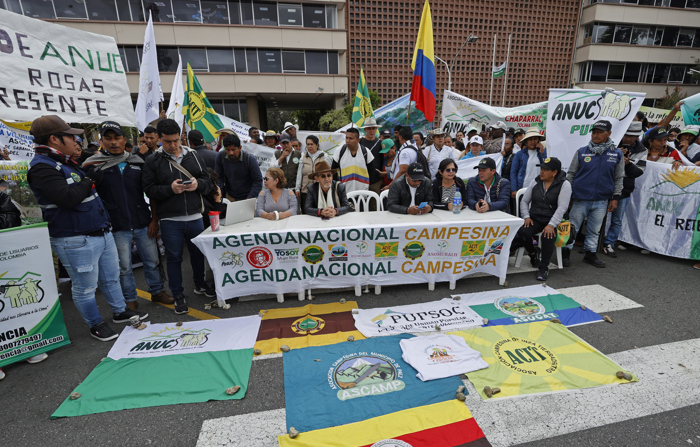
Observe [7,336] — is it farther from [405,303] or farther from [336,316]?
[405,303]

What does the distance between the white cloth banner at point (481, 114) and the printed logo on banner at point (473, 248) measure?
6823 millimetres

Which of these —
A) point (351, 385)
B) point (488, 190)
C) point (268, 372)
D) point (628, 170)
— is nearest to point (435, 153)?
point (488, 190)

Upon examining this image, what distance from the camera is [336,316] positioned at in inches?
145

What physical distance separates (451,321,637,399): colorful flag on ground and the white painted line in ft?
2.89

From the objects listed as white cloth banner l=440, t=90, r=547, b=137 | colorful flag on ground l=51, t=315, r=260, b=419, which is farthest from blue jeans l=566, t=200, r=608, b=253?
white cloth banner l=440, t=90, r=547, b=137

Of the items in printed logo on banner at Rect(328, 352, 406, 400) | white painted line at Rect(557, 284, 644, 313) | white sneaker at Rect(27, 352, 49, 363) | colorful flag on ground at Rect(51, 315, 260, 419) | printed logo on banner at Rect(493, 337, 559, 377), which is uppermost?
printed logo on banner at Rect(493, 337, 559, 377)

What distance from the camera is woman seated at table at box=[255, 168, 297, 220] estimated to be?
14.3 feet

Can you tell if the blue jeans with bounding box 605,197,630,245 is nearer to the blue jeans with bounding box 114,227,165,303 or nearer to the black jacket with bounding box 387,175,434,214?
the black jacket with bounding box 387,175,434,214

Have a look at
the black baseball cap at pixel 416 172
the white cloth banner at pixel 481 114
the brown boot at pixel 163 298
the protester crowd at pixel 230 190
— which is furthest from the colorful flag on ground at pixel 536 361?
the white cloth banner at pixel 481 114

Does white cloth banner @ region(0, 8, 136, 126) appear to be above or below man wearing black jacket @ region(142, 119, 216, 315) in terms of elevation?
above

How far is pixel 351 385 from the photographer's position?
261 cm

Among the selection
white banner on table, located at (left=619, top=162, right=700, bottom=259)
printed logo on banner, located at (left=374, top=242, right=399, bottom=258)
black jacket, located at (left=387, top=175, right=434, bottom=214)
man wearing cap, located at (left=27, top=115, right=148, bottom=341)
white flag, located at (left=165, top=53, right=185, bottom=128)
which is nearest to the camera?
man wearing cap, located at (left=27, top=115, right=148, bottom=341)

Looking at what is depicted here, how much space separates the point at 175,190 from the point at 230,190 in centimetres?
155

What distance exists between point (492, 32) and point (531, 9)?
3.69m
